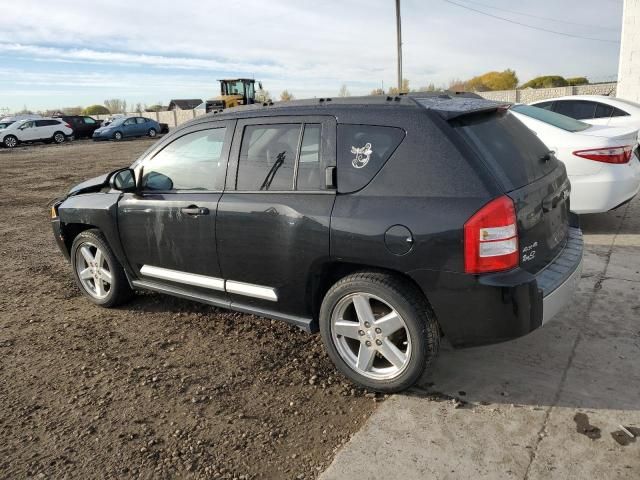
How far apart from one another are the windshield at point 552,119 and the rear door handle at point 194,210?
15.6 ft

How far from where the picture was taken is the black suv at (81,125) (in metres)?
34.5

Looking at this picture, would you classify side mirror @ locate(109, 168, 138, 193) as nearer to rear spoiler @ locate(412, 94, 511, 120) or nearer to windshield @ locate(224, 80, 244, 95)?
rear spoiler @ locate(412, 94, 511, 120)

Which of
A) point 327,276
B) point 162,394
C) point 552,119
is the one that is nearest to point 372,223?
point 327,276

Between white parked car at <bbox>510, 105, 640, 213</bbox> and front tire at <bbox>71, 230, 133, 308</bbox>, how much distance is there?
193 inches

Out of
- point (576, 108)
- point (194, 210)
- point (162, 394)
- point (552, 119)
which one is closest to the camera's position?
point (162, 394)

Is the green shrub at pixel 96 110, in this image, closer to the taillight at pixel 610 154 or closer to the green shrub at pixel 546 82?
the green shrub at pixel 546 82

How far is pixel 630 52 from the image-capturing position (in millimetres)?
16859

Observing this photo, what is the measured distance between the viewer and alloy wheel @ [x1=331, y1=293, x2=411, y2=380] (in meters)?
3.11

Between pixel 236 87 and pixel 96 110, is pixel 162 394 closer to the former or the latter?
pixel 236 87

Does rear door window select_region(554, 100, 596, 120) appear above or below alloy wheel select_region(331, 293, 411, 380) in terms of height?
above

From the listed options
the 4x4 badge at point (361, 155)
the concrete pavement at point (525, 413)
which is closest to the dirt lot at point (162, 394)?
the concrete pavement at point (525, 413)

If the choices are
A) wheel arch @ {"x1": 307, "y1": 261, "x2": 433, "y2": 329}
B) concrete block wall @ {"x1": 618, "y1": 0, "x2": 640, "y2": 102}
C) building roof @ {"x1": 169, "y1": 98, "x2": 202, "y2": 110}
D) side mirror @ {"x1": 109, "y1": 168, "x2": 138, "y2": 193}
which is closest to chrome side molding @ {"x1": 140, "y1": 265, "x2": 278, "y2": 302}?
wheel arch @ {"x1": 307, "y1": 261, "x2": 433, "y2": 329}

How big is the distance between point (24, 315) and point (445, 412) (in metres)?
3.77

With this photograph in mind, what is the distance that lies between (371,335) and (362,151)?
1101 millimetres
